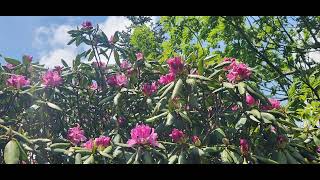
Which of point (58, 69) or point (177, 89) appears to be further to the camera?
point (58, 69)

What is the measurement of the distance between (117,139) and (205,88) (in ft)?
3.08

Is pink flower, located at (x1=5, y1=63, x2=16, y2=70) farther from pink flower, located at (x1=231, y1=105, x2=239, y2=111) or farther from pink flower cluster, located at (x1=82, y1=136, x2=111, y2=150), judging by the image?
pink flower, located at (x1=231, y1=105, x2=239, y2=111)

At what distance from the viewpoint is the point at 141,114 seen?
4.30 meters

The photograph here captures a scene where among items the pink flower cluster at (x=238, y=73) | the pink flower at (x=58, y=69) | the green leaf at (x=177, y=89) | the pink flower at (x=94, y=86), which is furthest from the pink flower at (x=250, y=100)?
the pink flower at (x=58, y=69)

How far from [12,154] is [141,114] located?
6.82 feet

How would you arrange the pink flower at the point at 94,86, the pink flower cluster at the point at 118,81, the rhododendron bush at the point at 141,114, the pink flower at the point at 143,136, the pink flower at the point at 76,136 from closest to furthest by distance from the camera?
the pink flower at the point at 143,136 → the rhododendron bush at the point at 141,114 → the pink flower at the point at 76,136 → the pink flower cluster at the point at 118,81 → the pink flower at the point at 94,86

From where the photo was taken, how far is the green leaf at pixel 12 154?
7.47 ft

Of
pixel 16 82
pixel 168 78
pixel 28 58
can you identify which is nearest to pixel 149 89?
pixel 168 78

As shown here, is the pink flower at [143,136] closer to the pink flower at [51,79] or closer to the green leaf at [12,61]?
the pink flower at [51,79]

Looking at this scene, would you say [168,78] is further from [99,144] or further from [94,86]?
[94,86]

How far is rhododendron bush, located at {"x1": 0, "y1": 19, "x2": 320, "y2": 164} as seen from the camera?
10.6 feet
